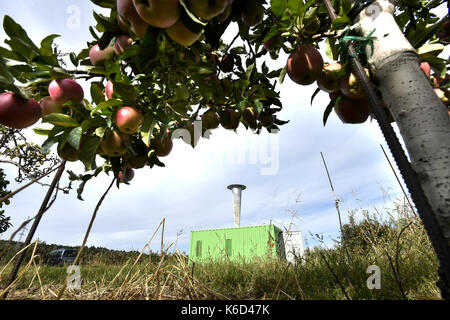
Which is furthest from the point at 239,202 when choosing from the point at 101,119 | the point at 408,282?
the point at 101,119

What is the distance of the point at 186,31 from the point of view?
0.79 m

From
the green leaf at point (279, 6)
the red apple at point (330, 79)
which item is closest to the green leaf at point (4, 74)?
the green leaf at point (279, 6)

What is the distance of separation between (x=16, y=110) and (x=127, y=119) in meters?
0.48

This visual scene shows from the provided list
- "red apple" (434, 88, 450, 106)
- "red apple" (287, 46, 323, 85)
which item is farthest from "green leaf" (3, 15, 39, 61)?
"red apple" (434, 88, 450, 106)

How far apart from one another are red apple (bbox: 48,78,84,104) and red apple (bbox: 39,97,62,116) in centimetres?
3

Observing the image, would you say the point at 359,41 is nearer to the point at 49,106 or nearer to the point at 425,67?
the point at 425,67

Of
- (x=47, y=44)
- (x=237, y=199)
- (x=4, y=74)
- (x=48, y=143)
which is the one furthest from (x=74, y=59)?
(x=237, y=199)

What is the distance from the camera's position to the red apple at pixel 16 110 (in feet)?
3.53

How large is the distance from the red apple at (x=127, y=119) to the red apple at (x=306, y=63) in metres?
0.76

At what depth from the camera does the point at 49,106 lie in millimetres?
1204

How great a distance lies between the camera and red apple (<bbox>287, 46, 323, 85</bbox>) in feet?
3.80

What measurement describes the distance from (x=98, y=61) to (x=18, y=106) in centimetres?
40

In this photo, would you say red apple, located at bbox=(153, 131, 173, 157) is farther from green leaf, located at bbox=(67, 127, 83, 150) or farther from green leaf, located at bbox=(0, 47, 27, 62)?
green leaf, located at bbox=(0, 47, 27, 62)
